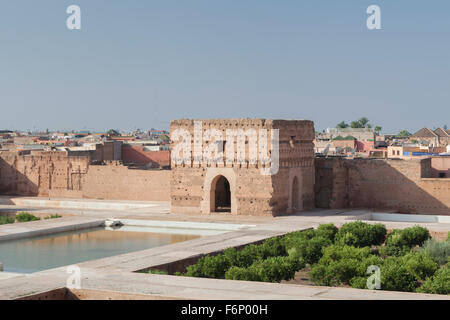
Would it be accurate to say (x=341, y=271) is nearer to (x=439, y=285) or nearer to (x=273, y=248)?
(x=439, y=285)

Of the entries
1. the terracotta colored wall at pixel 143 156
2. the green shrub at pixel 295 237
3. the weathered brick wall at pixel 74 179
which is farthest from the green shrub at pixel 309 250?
the terracotta colored wall at pixel 143 156

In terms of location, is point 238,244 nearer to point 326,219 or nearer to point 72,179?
point 326,219

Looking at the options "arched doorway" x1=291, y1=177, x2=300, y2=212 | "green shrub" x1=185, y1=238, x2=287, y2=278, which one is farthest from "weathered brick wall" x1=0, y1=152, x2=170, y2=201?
"green shrub" x1=185, y1=238, x2=287, y2=278

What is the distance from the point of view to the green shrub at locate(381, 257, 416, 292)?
11.4 metres

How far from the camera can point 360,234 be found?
16562 millimetres

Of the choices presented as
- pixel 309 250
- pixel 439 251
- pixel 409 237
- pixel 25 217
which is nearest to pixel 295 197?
pixel 409 237

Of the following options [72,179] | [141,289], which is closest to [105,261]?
[141,289]

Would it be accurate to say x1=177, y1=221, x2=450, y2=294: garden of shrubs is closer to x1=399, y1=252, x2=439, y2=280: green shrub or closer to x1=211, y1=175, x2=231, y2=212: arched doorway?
x1=399, y1=252, x2=439, y2=280: green shrub

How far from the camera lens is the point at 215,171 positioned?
21.5 meters

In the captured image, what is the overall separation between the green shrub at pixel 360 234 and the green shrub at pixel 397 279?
13.0 feet

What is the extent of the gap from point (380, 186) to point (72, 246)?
10.5m

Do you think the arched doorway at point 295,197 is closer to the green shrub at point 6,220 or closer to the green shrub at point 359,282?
the green shrub at point 6,220

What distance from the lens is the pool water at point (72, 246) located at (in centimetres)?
1489

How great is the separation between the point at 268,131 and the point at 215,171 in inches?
82.8
